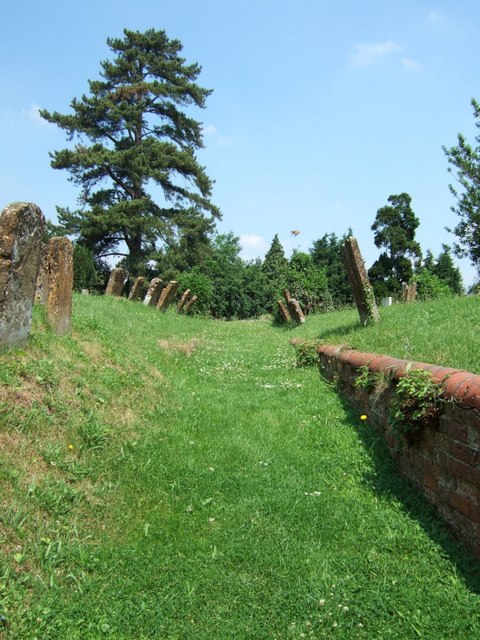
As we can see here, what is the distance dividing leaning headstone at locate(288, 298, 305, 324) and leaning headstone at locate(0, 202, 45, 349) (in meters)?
15.8

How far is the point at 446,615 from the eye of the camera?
288cm

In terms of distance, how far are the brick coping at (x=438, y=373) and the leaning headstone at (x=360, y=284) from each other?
288cm

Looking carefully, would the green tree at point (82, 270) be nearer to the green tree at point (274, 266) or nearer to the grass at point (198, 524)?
the grass at point (198, 524)

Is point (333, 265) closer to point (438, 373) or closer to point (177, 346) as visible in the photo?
point (177, 346)

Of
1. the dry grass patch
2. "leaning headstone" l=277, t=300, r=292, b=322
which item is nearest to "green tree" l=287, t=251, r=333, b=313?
"leaning headstone" l=277, t=300, r=292, b=322

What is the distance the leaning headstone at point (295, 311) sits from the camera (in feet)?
68.7

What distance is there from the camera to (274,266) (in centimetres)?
4562

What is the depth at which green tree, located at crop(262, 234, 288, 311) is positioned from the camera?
40.5 metres

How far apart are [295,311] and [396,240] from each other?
65.4 ft

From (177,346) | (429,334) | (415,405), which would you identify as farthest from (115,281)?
(415,405)

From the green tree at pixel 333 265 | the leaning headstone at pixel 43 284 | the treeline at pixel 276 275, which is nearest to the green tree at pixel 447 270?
the treeline at pixel 276 275

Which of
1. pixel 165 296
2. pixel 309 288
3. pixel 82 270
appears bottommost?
pixel 165 296

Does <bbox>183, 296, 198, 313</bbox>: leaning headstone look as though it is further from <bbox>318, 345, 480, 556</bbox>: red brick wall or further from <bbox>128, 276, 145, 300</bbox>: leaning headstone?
<bbox>318, 345, 480, 556</bbox>: red brick wall

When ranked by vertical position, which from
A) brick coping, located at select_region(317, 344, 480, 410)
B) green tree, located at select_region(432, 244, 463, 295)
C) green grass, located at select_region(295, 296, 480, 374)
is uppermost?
green tree, located at select_region(432, 244, 463, 295)
